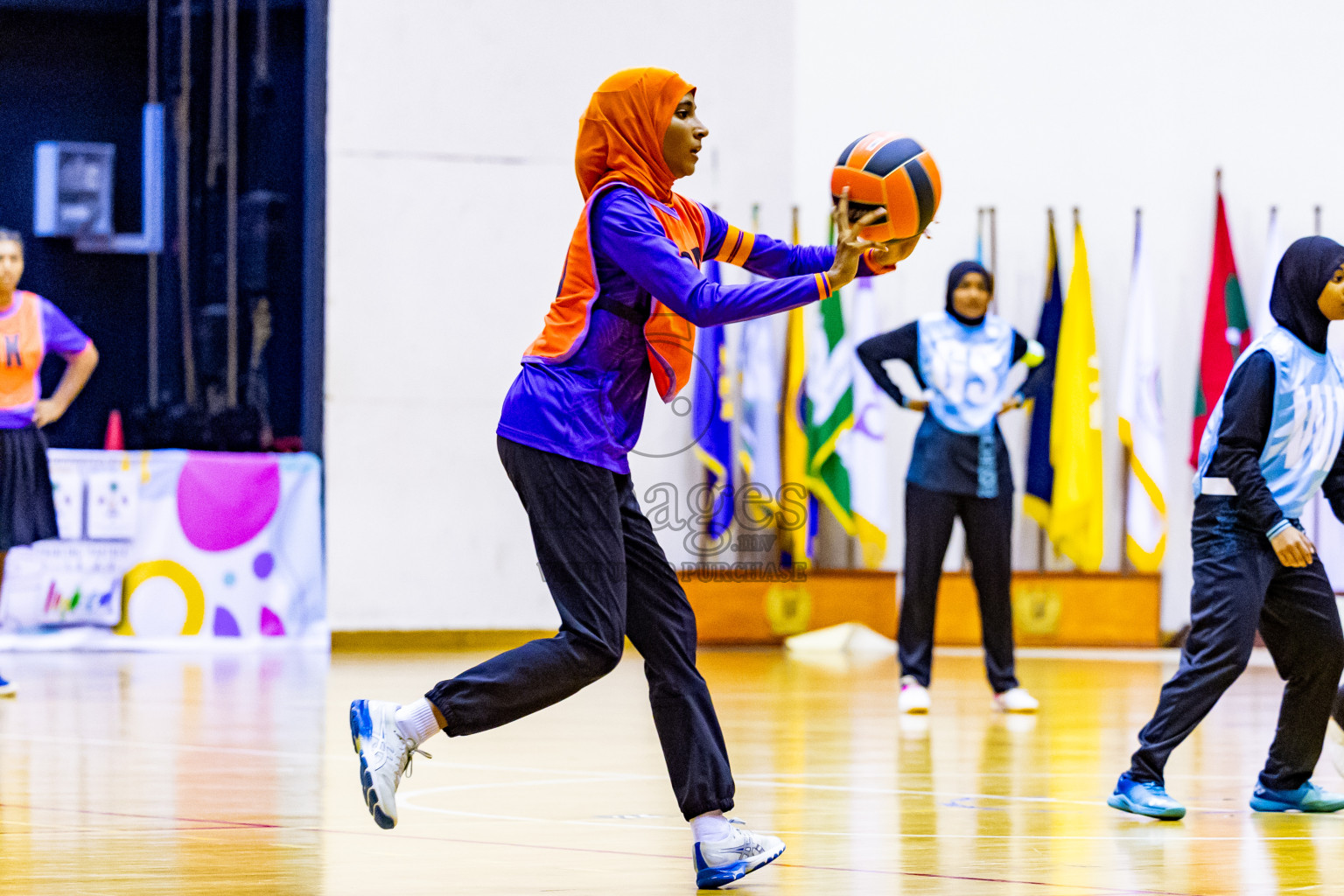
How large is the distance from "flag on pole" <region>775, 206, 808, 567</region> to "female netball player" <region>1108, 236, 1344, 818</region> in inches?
208

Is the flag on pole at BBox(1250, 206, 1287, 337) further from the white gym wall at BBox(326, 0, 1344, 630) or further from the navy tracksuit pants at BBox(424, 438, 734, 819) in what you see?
the navy tracksuit pants at BBox(424, 438, 734, 819)

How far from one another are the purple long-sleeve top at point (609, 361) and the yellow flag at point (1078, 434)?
619cm

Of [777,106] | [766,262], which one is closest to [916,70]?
[777,106]

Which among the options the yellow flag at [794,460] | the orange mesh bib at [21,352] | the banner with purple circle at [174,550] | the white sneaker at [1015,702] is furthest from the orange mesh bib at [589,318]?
the yellow flag at [794,460]

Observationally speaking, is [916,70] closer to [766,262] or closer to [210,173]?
[210,173]

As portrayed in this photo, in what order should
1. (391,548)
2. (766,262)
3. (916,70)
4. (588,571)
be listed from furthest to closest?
1. (916,70)
2. (391,548)
3. (766,262)
4. (588,571)

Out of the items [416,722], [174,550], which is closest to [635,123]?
[416,722]

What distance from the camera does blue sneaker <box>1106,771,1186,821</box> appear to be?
3514 millimetres

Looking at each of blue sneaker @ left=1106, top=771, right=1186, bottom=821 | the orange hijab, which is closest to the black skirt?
the orange hijab

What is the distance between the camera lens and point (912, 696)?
5902 millimetres

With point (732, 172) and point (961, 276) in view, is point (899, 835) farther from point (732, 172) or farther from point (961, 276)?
point (732, 172)

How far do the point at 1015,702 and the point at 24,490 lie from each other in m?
3.91

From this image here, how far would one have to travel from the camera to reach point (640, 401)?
296 cm

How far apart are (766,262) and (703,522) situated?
238 inches
